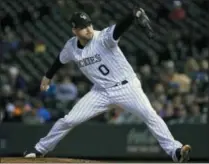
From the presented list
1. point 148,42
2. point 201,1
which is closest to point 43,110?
point 148,42

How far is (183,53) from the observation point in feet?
45.1

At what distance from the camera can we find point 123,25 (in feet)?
22.7

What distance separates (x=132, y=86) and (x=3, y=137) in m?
4.90

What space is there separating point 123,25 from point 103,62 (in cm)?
64

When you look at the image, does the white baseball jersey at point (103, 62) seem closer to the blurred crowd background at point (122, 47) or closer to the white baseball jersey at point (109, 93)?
the white baseball jersey at point (109, 93)

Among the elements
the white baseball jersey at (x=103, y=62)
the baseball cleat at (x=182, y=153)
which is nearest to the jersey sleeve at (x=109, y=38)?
the white baseball jersey at (x=103, y=62)

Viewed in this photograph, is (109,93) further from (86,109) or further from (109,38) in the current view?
(109,38)

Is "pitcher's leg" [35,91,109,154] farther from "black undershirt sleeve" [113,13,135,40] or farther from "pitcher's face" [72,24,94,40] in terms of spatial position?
"black undershirt sleeve" [113,13,135,40]

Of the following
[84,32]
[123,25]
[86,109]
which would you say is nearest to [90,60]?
[84,32]

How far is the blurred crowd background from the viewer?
11945 millimetres

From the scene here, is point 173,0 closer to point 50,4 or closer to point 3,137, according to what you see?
point 50,4

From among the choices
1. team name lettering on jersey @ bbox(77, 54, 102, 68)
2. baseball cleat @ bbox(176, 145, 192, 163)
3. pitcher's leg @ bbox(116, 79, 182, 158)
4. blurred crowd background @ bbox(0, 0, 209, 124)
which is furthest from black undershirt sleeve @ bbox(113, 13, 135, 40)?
blurred crowd background @ bbox(0, 0, 209, 124)

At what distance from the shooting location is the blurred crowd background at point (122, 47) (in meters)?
11.9

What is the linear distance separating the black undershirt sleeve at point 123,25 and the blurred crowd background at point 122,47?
4.70 meters
